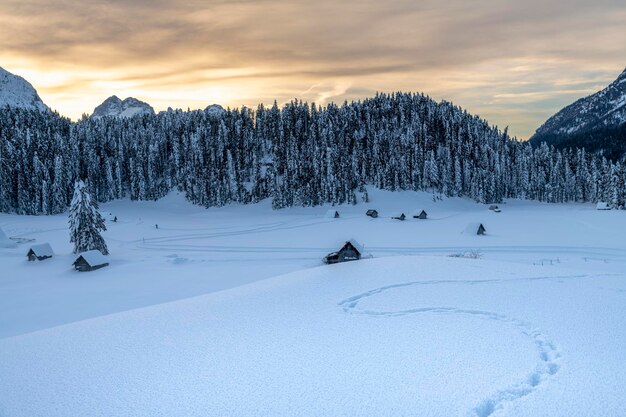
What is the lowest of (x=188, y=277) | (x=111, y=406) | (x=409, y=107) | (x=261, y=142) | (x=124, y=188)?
(x=188, y=277)

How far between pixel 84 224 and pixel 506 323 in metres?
55.3

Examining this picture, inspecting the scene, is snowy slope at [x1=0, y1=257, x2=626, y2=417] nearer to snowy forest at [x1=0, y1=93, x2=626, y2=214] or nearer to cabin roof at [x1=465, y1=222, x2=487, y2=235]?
Answer: cabin roof at [x1=465, y1=222, x2=487, y2=235]

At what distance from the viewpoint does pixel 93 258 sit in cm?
4641

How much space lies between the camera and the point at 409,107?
6501 inches

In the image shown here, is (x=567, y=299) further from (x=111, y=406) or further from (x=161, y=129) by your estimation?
(x=161, y=129)

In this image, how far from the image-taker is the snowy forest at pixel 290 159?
12362 centimetres

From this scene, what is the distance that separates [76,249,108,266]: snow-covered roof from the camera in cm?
4572

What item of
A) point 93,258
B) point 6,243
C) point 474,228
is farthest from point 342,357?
point 6,243

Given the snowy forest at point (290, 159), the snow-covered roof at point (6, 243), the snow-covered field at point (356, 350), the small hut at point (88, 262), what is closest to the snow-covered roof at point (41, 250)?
the small hut at point (88, 262)

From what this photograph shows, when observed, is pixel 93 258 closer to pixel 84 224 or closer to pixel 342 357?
pixel 84 224

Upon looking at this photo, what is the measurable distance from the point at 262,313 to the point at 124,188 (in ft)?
484

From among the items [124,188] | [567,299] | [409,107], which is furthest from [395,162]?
[567,299]

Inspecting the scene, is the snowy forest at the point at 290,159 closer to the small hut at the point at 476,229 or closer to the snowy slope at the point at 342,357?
the small hut at the point at 476,229

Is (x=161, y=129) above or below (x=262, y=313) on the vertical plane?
above
